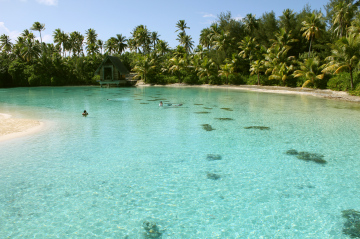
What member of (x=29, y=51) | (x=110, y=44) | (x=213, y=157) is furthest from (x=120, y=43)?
(x=213, y=157)

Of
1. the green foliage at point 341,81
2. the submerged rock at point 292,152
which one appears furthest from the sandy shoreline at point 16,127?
the green foliage at point 341,81

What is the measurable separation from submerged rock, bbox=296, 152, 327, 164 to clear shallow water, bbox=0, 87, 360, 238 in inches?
11.4

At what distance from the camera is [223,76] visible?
44.0 m

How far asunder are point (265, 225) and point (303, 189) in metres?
2.04

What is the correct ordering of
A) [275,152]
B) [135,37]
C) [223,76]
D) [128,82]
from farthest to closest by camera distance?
[135,37] < [128,82] < [223,76] < [275,152]

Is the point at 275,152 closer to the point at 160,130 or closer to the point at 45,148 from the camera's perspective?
the point at 160,130

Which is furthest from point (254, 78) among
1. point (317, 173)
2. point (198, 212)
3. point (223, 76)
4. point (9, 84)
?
point (9, 84)

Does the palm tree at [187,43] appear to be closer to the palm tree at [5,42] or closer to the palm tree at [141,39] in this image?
the palm tree at [141,39]

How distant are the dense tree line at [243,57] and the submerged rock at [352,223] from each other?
2340 cm

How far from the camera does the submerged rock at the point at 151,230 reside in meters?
4.51

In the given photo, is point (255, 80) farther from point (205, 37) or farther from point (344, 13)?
point (205, 37)

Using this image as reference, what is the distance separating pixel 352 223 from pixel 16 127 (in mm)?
13708

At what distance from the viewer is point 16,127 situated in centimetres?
1230

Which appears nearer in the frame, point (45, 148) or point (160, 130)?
point (45, 148)
